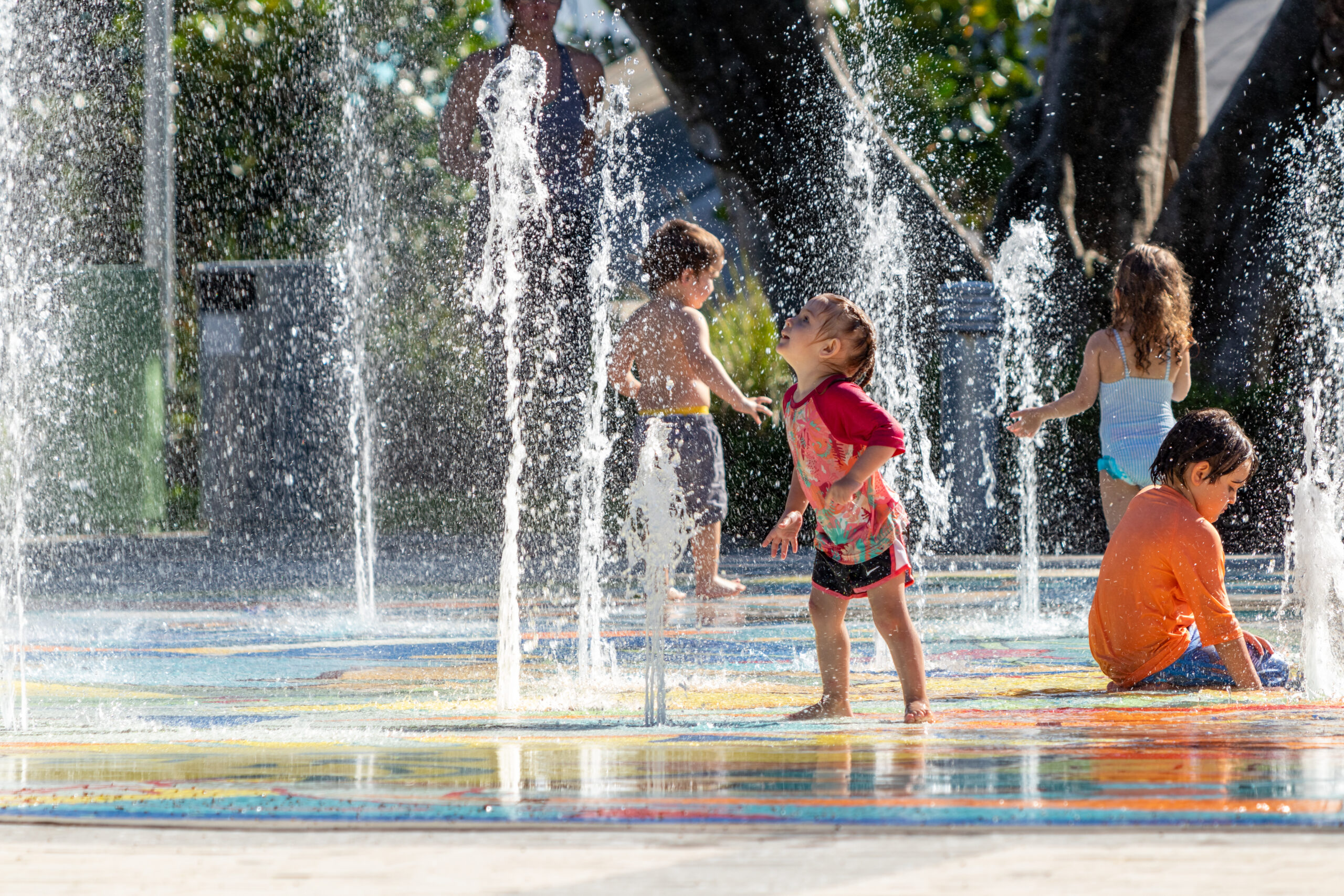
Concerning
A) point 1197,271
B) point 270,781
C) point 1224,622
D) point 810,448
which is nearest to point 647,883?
point 270,781

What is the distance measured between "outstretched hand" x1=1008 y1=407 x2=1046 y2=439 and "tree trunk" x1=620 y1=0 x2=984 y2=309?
18.1 feet

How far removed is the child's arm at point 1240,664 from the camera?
13.1 feet

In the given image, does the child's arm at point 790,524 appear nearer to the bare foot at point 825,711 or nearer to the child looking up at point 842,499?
the child looking up at point 842,499

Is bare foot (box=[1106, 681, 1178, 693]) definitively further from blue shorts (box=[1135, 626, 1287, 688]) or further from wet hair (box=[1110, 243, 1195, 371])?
wet hair (box=[1110, 243, 1195, 371])

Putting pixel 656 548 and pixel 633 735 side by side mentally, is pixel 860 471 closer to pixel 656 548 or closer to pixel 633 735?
pixel 656 548

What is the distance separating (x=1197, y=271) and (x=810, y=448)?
741 centimetres

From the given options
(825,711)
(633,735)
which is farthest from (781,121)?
(633,735)

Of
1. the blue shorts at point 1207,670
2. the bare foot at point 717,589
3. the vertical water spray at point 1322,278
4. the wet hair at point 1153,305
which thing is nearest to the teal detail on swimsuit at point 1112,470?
the wet hair at point 1153,305

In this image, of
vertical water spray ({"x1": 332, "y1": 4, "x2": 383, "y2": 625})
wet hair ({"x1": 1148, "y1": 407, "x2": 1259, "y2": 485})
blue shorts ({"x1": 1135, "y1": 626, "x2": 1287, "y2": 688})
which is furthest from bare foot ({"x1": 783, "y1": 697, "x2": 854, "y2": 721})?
vertical water spray ({"x1": 332, "y1": 4, "x2": 383, "y2": 625})

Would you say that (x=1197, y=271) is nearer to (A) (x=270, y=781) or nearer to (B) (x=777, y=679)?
(B) (x=777, y=679)

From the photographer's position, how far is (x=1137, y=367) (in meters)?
5.12

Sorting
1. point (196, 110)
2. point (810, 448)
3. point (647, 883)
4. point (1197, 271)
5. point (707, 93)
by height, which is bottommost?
point (647, 883)

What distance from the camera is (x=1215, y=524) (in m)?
9.30

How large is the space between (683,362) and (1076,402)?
164 centimetres
